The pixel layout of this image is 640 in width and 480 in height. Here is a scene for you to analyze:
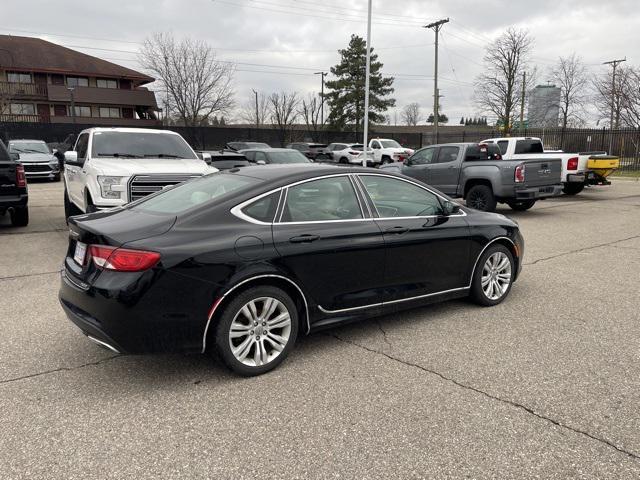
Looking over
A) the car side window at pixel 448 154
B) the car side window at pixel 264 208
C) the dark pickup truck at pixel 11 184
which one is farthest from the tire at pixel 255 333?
the car side window at pixel 448 154

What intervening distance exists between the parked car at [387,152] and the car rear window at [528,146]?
12945 mm

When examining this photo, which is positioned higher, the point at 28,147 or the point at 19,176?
the point at 28,147

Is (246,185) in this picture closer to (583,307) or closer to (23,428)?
(23,428)

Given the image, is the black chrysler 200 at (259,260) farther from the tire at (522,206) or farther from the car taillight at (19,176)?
the tire at (522,206)

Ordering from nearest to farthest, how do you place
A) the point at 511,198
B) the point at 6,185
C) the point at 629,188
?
the point at 6,185
the point at 511,198
the point at 629,188

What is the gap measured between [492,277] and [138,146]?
257 inches

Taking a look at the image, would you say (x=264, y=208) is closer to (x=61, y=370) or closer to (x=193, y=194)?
(x=193, y=194)

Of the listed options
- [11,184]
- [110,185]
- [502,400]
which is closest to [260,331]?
[502,400]

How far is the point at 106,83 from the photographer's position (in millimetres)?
50250

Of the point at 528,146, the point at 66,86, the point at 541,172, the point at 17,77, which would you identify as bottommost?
the point at 541,172

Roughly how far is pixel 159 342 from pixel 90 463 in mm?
841

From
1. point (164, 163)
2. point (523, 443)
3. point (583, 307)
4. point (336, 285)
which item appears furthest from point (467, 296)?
point (164, 163)

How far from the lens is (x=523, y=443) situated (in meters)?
2.82

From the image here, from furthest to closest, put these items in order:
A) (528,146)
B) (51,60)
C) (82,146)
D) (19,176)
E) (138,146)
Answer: (51,60) < (528,146) < (82,146) < (19,176) < (138,146)
